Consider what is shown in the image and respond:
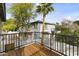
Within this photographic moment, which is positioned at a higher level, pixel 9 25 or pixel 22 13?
pixel 22 13

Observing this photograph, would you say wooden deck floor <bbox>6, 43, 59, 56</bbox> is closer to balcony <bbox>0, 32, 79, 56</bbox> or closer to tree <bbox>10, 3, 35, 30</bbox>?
balcony <bbox>0, 32, 79, 56</bbox>

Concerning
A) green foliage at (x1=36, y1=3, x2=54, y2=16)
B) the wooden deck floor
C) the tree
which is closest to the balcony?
the wooden deck floor

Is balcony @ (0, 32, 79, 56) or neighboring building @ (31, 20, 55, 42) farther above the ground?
neighboring building @ (31, 20, 55, 42)

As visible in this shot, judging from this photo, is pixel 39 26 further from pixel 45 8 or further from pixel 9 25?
pixel 9 25

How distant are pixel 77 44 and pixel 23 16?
657 mm

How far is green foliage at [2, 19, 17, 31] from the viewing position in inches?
103

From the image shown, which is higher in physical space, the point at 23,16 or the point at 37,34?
the point at 23,16

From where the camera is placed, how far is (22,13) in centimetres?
266

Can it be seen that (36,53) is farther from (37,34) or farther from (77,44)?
(77,44)

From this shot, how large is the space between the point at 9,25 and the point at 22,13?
0.63ft

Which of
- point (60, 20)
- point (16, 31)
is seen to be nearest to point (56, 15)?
point (60, 20)

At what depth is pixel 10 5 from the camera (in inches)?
104

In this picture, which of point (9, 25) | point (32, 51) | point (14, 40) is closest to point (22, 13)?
point (9, 25)

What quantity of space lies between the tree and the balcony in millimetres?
111
